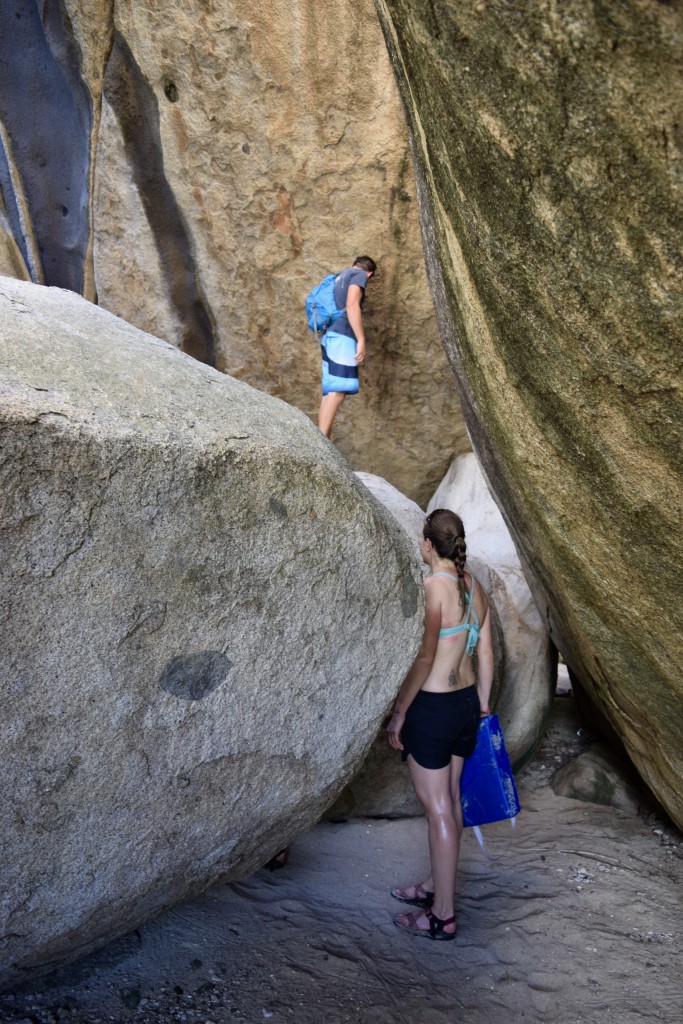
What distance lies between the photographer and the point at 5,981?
263cm

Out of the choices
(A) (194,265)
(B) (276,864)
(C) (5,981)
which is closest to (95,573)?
(C) (5,981)

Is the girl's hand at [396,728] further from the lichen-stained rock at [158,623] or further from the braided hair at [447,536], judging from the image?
the braided hair at [447,536]

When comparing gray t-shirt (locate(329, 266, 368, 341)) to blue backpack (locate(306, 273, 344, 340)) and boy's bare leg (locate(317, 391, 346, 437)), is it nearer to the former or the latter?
blue backpack (locate(306, 273, 344, 340))

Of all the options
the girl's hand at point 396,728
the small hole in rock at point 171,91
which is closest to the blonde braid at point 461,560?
the girl's hand at point 396,728

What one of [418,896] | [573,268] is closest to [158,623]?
[573,268]

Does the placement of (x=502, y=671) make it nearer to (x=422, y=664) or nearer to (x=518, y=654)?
(x=518, y=654)

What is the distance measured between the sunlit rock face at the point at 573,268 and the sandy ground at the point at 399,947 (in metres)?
0.87

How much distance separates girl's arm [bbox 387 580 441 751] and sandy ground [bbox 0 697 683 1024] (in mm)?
780

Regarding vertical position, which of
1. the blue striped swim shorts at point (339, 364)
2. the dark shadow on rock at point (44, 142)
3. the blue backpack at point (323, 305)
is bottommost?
the blue striped swim shorts at point (339, 364)

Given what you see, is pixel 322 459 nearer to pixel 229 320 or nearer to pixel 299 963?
pixel 299 963

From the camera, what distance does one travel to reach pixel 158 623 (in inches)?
103

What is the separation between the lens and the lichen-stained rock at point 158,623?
93.3 inches

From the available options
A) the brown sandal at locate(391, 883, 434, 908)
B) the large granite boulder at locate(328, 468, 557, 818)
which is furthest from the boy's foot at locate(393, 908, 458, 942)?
the large granite boulder at locate(328, 468, 557, 818)

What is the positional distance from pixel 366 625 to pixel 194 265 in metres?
4.71
